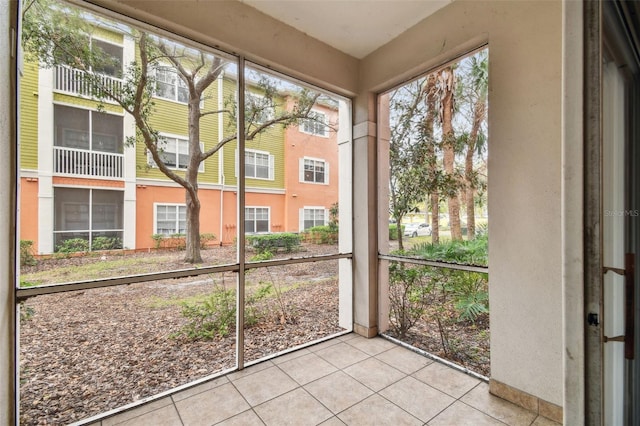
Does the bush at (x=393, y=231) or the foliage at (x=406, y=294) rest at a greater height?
the bush at (x=393, y=231)

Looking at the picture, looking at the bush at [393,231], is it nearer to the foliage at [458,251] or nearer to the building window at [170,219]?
the foliage at [458,251]

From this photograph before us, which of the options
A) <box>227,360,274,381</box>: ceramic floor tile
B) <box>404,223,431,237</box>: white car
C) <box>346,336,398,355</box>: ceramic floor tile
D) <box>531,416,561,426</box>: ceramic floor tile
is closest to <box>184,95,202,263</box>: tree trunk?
<box>227,360,274,381</box>: ceramic floor tile

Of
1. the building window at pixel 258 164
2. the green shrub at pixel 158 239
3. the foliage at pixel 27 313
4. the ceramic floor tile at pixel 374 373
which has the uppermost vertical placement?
the building window at pixel 258 164

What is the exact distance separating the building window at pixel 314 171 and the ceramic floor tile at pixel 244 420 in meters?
2.21

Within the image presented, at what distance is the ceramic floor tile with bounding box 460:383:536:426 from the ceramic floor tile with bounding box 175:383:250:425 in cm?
157

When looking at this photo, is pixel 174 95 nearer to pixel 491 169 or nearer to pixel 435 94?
pixel 435 94

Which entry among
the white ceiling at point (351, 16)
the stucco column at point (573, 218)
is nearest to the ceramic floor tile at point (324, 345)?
the stucco column at point (573, 218)

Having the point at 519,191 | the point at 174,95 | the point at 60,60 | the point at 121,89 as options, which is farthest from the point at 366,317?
the point at 60,60

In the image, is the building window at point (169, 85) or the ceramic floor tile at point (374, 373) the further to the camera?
the building window at point (169, 85)

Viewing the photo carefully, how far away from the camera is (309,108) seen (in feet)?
10.00

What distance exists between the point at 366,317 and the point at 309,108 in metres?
2.39

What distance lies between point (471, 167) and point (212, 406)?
8.84ft

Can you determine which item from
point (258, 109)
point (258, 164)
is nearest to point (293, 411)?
point (258, 164)

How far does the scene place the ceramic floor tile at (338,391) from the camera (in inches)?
74.3
